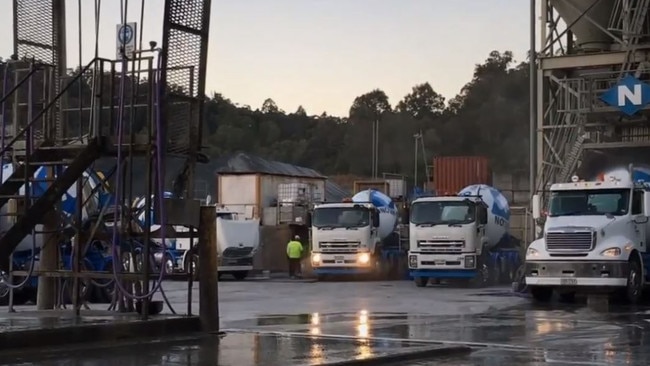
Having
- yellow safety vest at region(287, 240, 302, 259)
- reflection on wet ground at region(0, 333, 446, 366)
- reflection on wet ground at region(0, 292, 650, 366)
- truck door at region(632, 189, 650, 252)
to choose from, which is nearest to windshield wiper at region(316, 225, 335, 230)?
yellow safety vest at region(287, 240, 302, 259)

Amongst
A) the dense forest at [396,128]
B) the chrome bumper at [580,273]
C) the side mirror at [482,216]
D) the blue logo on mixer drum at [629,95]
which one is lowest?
the chrome bumper at [580,273]

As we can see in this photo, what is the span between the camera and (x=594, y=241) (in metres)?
23.2

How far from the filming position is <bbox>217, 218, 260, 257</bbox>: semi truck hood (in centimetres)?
3944

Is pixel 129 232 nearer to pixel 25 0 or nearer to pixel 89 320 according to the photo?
pixel 89 320

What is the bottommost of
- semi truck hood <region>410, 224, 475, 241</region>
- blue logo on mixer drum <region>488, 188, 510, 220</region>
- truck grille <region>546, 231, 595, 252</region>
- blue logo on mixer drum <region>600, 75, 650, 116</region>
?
truck grille <region>546, 231, 595, 252</region>

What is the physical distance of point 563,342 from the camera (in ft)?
49.2

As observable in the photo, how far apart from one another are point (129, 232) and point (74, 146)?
55.3 inches

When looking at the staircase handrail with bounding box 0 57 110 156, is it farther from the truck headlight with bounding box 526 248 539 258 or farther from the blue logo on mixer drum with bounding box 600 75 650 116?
the blue logo on mixer drum with bounding box 600 75 650 116

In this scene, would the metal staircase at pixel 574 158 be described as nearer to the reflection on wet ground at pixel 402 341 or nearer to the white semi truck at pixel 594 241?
the white semi truck at pixel 594 241

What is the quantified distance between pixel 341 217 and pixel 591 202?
13392 millimetres

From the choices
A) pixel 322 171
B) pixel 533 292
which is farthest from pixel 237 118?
pixel 533 292

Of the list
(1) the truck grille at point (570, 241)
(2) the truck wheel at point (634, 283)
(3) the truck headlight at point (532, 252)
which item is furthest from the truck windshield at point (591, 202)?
(2) the truck wheel at point (634, 283)

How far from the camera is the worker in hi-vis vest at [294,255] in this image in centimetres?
4072

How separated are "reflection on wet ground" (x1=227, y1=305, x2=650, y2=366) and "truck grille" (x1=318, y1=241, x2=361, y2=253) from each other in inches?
557
